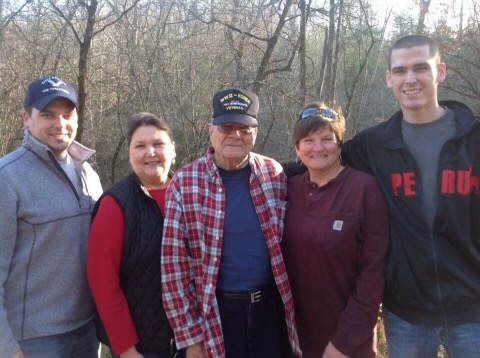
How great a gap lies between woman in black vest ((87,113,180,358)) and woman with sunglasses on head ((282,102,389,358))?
803 mm

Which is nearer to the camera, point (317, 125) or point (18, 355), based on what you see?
point (18, 355)

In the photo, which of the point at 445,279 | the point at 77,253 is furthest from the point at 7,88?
the point at 445,279

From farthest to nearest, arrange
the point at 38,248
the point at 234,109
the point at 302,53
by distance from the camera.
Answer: the point at 302,53
the point at 234,109
the point at 38,248

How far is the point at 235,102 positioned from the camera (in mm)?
2928

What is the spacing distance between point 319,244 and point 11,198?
1.66m

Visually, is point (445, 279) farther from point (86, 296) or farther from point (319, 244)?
point (86, 296)

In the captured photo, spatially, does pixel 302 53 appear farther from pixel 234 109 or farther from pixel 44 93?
pixel 44 93

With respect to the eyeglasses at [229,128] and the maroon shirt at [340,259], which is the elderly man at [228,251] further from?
the maroon shirt at [340,259]

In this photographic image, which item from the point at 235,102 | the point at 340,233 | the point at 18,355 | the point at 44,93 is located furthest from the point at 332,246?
the point at 44,93

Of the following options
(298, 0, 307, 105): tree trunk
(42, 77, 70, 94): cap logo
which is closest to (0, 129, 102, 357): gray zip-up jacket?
(42, 77, 70, 94): cap logo

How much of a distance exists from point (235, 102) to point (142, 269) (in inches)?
44.2

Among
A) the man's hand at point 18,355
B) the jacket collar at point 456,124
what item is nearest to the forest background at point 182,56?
the jacket collar at point 456,124

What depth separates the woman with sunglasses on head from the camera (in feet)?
8.86

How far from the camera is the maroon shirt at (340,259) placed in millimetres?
2697
